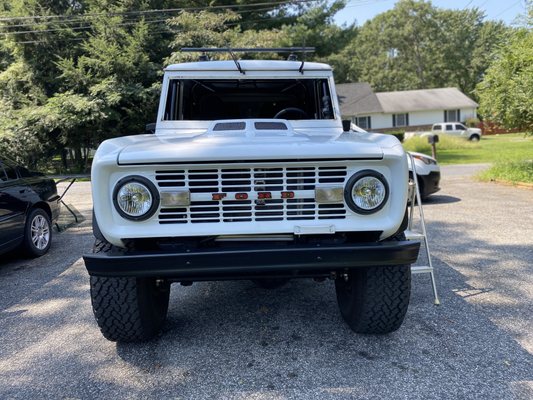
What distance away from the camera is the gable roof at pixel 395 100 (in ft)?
130

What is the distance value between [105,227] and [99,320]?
78 centimetres

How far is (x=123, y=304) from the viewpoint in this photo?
2.86 meters

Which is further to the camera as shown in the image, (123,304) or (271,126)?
(271,126)

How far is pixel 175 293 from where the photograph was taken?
4203mm

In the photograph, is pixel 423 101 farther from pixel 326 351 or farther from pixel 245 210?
pixel 245 210

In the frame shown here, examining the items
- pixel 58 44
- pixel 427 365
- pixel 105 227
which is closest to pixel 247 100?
pixel 105 227

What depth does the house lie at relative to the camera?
132 ft

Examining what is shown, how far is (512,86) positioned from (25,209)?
10351 millimetres

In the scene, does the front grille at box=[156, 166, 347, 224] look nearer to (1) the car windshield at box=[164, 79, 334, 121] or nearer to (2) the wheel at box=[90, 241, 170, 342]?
(2) the wheel at box=[90, 241, 170, 342]

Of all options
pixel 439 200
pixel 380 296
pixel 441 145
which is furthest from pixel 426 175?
pixel 441 145

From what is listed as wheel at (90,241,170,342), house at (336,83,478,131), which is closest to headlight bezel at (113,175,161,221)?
wheel at (90,241,170,342)

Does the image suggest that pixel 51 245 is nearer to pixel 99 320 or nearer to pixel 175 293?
pixel 175 293

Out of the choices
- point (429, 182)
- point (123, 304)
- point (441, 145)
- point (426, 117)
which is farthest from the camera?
point (426, 117)

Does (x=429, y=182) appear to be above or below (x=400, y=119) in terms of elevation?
below
